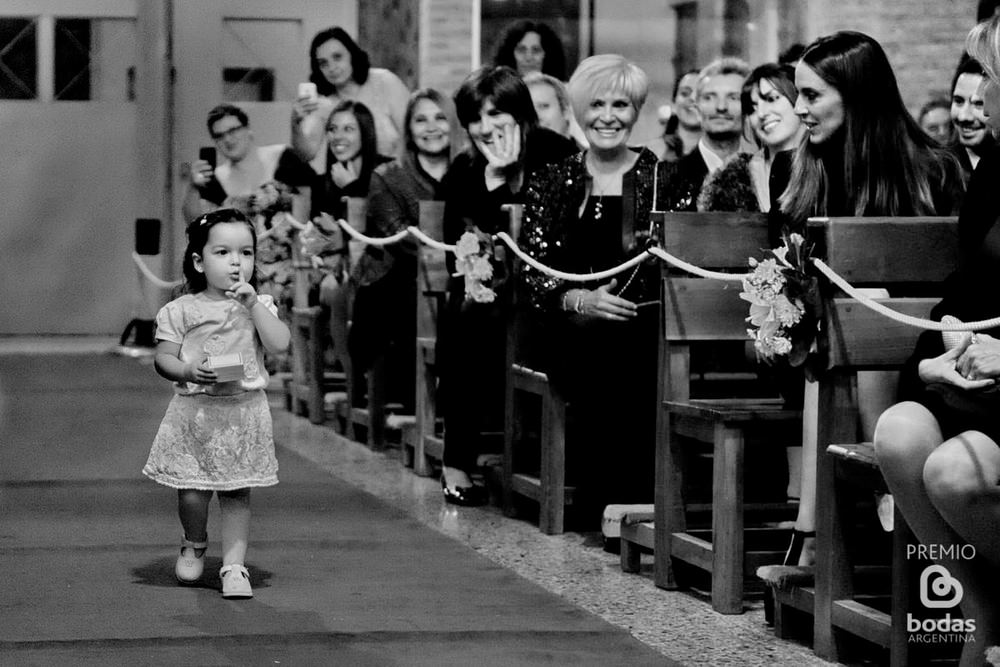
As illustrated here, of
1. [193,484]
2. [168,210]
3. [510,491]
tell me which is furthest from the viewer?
[168,210]

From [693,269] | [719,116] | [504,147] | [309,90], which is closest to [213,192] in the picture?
[309,90]

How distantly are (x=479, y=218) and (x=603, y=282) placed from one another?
100 centimetres

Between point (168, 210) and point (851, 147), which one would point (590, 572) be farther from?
point (168, 210)

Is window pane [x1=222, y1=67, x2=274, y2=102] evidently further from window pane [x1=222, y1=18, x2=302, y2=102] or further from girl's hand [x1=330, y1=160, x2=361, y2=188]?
girl's hand [x1=330, y1=160, x2=361, y2=188]

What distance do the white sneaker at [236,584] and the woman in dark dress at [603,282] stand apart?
1599mm

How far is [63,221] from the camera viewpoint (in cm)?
1548

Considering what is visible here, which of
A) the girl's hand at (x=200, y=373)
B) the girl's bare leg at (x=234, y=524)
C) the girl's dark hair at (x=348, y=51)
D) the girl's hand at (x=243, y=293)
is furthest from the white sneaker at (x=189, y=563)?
the girl's dark hair at (x=348, y=51)

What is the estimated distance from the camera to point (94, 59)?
15117 mm

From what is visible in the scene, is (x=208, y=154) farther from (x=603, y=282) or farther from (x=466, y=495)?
(x=603, y=282)

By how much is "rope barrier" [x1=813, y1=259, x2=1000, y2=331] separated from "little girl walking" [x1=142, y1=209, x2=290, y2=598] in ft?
5.33

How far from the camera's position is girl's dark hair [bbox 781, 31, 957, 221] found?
16.6 feet

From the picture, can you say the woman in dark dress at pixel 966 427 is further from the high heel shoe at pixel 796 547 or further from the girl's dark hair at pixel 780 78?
the girl's dark hair at pixel 780 78

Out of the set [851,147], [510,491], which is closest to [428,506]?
[510,491]

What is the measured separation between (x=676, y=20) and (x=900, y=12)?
5.19 feet
